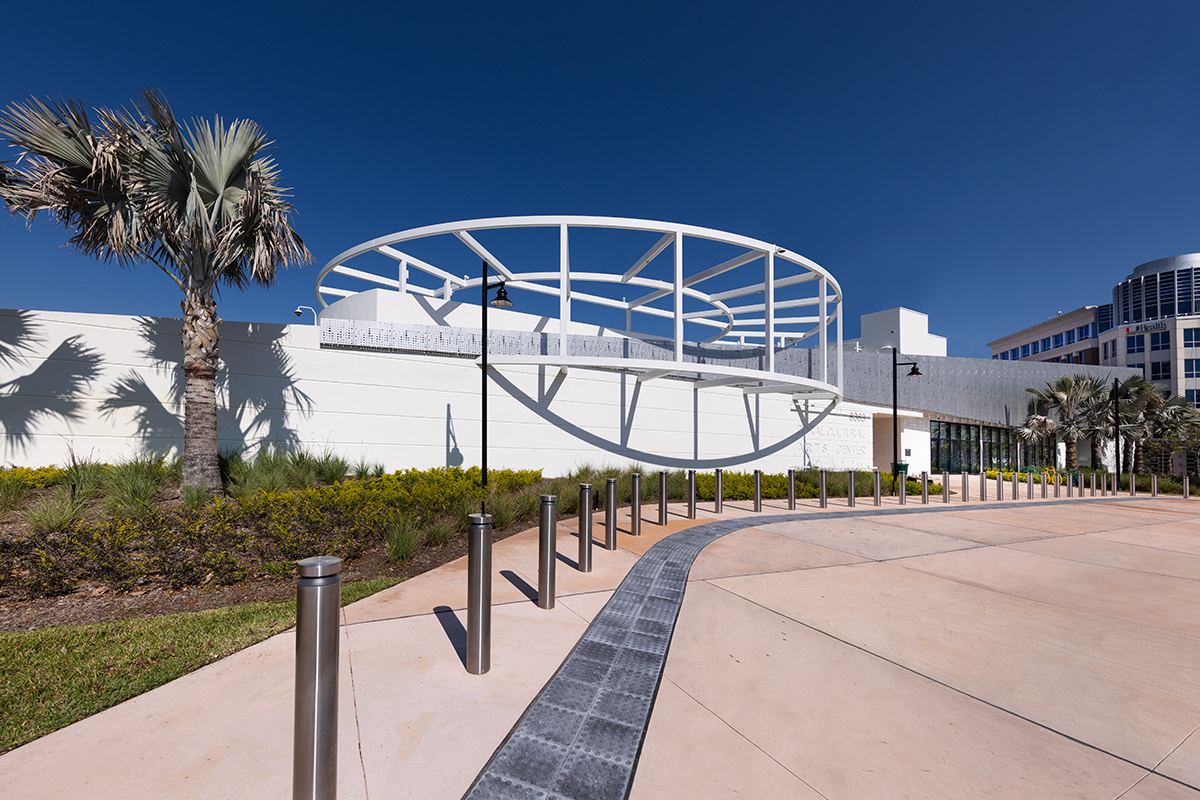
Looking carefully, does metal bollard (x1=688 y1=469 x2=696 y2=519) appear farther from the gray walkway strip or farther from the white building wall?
the white building wall

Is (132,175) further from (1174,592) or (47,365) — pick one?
(1174,592)

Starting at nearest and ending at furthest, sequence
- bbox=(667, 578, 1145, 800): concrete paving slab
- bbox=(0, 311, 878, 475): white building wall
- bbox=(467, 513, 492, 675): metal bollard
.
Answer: bbox=(667, 578, 1145, 800): concrete paving slab, bbox=(467, 513, 492, 675): metal bollard, bbox=(0, 311, 878, 475): white building wall

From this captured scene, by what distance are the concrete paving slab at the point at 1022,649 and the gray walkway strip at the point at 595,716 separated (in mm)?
1502

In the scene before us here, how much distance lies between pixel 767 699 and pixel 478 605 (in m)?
2.05

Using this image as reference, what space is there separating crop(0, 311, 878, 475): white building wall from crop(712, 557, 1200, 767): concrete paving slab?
1027cm

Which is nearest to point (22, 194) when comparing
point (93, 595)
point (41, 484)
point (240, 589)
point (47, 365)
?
point (47, 365)

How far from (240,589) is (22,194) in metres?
8.29

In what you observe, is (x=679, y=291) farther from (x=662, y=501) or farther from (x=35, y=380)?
(x=35, y=380)

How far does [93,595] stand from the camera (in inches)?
215

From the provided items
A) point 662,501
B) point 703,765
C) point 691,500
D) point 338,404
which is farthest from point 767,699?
point 338,404

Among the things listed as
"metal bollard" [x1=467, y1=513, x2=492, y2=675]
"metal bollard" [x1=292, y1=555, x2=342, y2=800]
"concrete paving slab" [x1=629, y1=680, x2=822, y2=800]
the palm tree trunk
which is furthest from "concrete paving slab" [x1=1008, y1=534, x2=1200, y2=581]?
Answer: the palm tree trunk

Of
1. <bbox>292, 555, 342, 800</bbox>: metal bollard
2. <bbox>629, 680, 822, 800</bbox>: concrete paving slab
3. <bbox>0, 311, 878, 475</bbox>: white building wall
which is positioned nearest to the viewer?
<bbox>292, 555, 342, 800</bbox>: metal bollard

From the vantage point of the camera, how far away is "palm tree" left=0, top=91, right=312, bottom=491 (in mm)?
8461

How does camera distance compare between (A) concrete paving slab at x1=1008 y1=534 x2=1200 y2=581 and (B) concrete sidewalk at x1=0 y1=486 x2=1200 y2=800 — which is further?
(A) concrete paving slab at x1=1008 y1=534 x2=1200 y2=581
